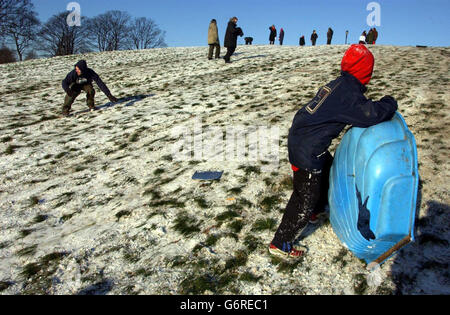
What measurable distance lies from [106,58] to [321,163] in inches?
823

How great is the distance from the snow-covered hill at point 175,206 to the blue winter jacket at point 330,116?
43.9 inches

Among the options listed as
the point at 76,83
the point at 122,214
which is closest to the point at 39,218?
the point at 122,214

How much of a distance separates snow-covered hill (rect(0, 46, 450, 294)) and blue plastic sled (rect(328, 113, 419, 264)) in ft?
1.68

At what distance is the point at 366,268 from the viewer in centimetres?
A: 260

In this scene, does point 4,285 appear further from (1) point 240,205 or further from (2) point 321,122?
(2) point 321,122

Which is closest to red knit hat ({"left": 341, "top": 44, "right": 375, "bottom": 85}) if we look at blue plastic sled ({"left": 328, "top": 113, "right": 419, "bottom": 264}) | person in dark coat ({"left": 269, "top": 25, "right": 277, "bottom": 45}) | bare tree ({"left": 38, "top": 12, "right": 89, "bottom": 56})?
blue plastic sled ({"left": 328, "top": 113, "right": 419, "bottom": 264})

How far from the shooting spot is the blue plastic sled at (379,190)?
1.94 meters

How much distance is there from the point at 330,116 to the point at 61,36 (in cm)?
6020

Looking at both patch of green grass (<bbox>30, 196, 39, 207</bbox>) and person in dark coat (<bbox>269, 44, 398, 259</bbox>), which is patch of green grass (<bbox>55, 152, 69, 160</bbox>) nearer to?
patch of green grass (<bbox>30, 196, 39, 207</bbox>)

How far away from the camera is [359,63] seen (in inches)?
88.7

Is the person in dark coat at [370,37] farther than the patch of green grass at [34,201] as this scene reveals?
Yes

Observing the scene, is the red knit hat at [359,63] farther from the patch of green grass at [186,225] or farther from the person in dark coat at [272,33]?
the person in dark coat at [272,33]

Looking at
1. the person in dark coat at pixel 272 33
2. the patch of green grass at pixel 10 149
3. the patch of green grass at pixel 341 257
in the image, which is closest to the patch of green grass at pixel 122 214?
the patch of green grass at pixel 341 257
